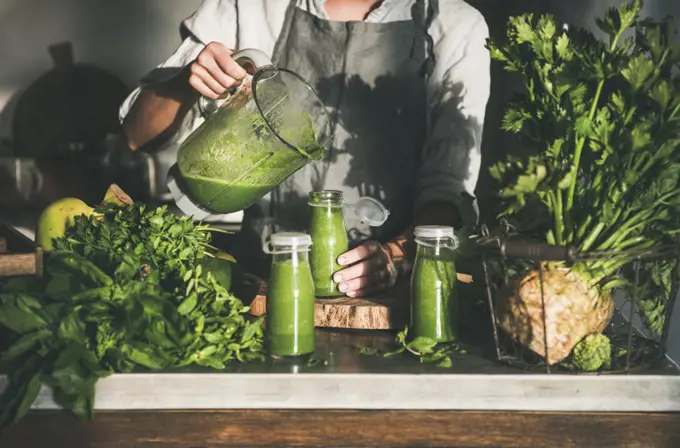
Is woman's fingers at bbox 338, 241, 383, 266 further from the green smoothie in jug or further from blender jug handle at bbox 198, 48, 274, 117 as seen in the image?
blender jug handle at bbox 198, 48, 274, 117

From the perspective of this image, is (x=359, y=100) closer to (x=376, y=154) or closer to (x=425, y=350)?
(x=376, y=154)

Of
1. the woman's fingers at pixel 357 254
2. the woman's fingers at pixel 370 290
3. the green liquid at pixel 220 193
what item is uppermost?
the green liquid at pixel 220 193

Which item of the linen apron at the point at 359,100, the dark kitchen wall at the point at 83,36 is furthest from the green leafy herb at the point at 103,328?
the dark kitchen wall at the point at 83,36

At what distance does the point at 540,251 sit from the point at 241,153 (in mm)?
467

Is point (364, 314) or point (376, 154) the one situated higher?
point (376, 154)

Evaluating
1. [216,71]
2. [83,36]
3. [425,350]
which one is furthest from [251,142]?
[83,36]

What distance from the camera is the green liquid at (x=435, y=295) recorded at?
1143 mm

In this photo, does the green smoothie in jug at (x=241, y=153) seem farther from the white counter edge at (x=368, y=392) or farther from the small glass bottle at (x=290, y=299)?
the white counter edge at (x=368, y=392)

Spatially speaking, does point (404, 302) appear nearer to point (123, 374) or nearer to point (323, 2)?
point (123, 374)

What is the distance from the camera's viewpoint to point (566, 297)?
3.34 ft

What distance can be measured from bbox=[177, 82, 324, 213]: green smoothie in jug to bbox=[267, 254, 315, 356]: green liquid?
0.18 metres

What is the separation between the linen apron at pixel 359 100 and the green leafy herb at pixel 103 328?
1.73 feet

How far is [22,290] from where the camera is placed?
1121 mm

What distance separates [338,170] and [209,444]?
0.76m
